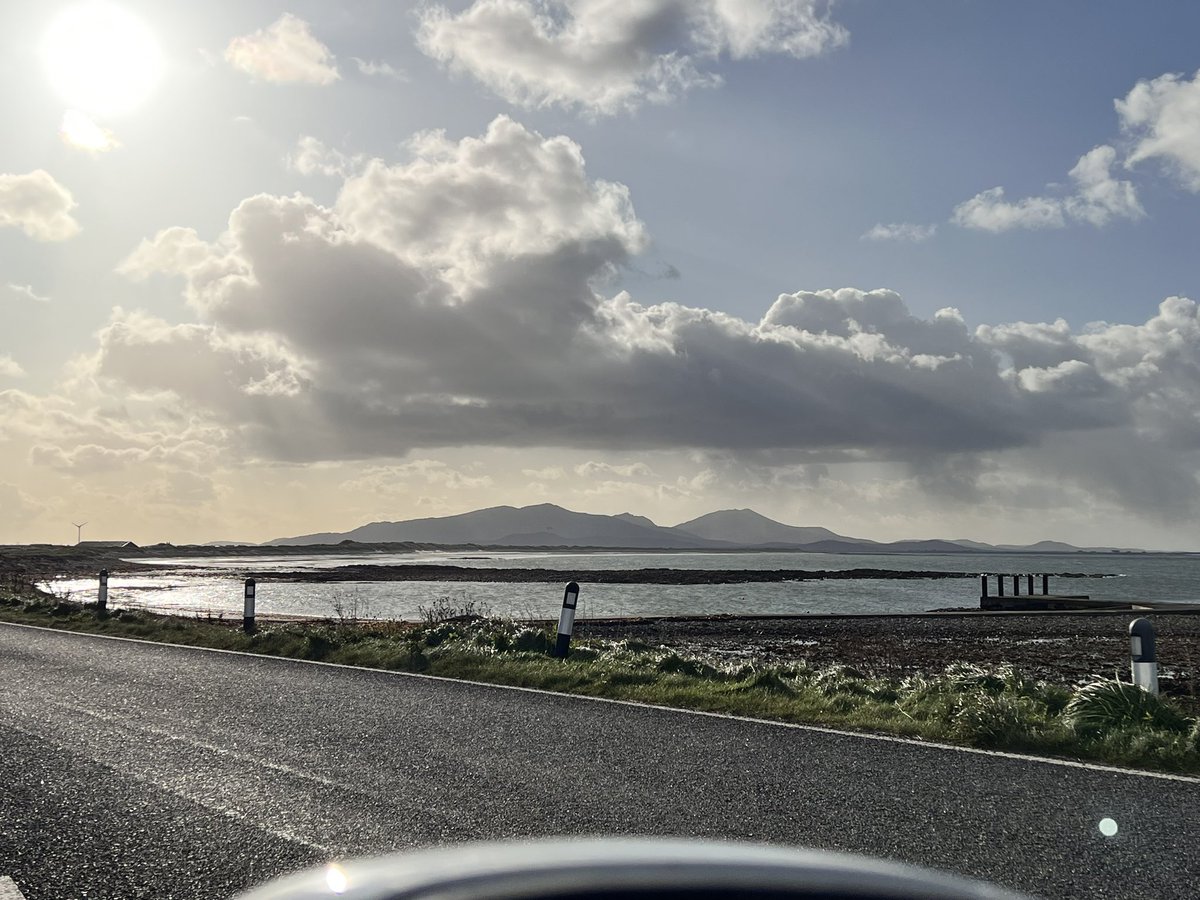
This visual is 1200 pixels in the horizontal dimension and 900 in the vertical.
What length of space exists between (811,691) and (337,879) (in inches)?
409

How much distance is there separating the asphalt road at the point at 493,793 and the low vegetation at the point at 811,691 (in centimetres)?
85

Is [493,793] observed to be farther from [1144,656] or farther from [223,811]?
[1144,656]

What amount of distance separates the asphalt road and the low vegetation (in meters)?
0.85

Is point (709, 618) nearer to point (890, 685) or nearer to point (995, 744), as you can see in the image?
point (890, 685)

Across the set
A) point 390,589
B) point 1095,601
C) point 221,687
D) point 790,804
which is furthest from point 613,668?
point 390,589

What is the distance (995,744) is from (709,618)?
77.8ft

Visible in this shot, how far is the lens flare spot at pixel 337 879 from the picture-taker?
1419mm

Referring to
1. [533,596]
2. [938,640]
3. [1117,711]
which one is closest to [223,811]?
[1117,711]

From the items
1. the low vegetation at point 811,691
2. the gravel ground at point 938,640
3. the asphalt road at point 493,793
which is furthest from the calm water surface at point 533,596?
the asphalt road at point 493,793

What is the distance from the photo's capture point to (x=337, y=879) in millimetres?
1461

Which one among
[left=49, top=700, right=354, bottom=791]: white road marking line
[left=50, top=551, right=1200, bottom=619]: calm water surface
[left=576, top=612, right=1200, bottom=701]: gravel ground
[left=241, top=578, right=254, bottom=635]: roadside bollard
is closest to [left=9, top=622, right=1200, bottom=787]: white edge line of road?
[left=49, top=700, right=354, bottom=791]: white road marking line

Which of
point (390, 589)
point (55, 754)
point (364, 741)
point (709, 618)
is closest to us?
point (55, 754)

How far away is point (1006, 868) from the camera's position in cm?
479

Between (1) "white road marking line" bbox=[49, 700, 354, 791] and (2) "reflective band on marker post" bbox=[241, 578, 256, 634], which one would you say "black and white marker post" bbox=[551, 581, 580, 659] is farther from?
(2) "reflective band on marker post" bbox=[241, 578, 256, 634]
